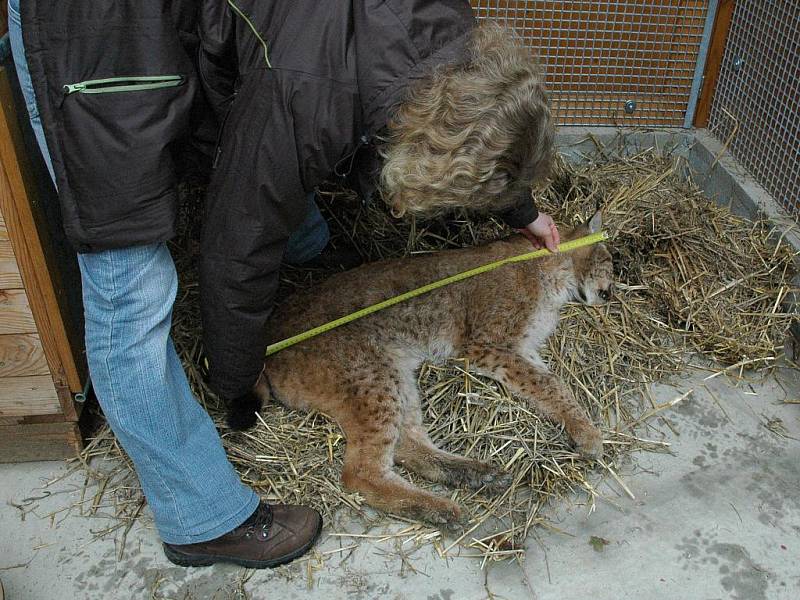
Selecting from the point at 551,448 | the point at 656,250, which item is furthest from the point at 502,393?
the point at 656,250

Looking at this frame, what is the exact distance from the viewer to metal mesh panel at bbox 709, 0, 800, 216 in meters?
4.08

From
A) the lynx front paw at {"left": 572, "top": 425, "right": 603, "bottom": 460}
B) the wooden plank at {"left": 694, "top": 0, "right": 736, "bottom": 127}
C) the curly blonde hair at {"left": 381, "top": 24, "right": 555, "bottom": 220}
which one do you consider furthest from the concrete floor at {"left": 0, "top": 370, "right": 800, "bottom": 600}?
the wooden plank at {"left": 694, "top": 0, "right": 736, "bottom": 127}

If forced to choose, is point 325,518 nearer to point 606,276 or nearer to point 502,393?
point 502,393

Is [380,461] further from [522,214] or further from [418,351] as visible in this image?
[522,214]

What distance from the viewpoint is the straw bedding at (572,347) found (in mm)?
3064

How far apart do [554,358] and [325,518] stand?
1404mm

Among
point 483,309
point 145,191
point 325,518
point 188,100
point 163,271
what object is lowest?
point 325,518

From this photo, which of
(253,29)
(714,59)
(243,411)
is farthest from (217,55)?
(714,59)

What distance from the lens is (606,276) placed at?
391cm

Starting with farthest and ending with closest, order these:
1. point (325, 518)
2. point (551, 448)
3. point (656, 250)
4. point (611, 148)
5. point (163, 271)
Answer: point (611, 148)
point (656, 250)
point (551, 448)
point (325, 518)
point (163, 271)

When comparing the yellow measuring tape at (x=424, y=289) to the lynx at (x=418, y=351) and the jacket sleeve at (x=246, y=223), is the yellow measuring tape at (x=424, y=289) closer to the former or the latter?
the lynx at (x=418, y=351)

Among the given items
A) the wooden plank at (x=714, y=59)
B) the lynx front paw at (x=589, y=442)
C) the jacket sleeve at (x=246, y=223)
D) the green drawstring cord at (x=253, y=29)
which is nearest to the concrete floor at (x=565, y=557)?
the lynx front paw at (x=589, y=442)

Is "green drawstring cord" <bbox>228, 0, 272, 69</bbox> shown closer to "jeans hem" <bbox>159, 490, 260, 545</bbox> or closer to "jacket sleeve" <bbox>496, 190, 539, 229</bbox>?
"jacket sleeve" <bbox>496, 190, 539, 229</bbox>

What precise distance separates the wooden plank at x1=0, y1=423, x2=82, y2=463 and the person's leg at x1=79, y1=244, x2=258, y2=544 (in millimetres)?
742
